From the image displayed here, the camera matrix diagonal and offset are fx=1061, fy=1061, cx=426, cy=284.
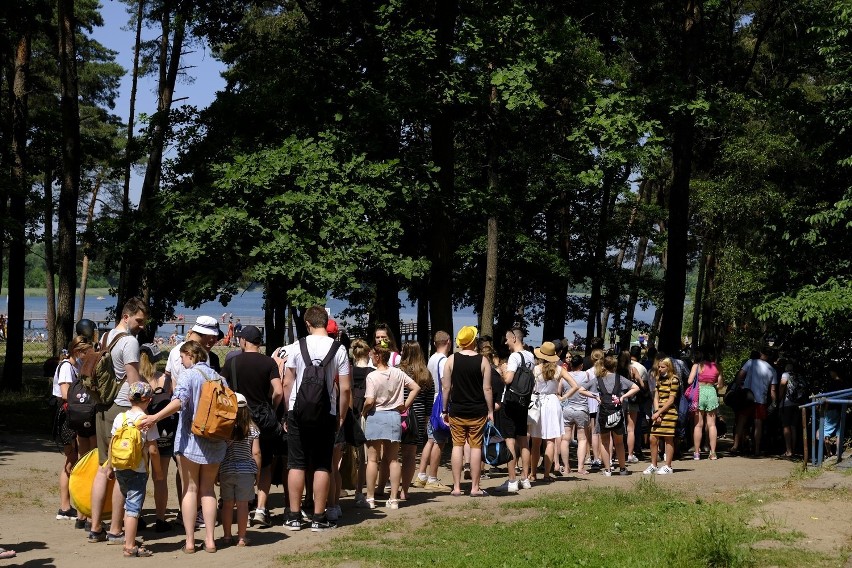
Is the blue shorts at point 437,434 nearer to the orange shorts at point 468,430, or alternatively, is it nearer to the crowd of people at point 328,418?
the crowd of people at point 328,418

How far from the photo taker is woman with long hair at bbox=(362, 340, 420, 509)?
10.9m

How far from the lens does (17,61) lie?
25.1m

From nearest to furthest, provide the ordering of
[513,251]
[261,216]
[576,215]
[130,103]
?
[261,216] < [513,251] < [576,215] < [130,103]

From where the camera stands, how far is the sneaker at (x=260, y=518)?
991 centimetres

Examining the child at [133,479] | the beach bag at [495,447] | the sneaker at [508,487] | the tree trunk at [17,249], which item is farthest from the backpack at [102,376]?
the tree trunk at [17,249]

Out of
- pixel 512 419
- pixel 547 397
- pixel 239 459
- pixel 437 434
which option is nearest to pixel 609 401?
pixel 547 397

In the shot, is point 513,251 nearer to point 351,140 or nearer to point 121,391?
point 351,140

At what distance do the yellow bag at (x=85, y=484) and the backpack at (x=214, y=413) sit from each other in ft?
4.70

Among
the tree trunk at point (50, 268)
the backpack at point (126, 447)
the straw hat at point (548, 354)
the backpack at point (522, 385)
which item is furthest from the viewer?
the tree trunk at point (50, 268)

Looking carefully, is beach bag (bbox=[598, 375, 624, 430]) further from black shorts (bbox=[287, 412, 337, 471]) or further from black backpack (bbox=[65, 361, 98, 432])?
black backpack (bbox=[65, 361, 98, 432])

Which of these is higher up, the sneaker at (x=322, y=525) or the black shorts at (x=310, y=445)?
the black shorts at (x=310, y=445)

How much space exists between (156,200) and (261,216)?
2556 mm

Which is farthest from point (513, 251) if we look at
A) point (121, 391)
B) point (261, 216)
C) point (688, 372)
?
point (121, 391)

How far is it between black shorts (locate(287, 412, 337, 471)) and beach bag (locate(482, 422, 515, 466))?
330cm
